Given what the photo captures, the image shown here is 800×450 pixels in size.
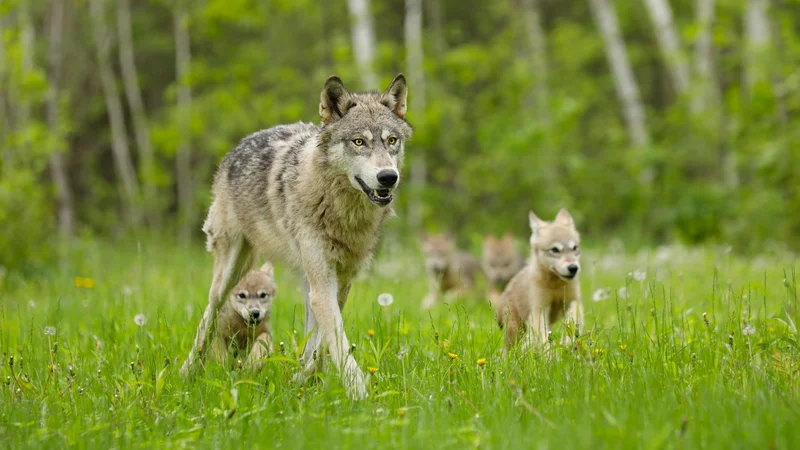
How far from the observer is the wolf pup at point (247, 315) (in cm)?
538

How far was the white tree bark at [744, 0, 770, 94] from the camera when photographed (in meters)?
14.1

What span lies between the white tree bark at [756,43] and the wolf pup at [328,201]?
11.5m

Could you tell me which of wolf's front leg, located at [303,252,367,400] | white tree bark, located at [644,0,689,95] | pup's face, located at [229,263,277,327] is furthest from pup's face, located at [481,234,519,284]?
white tree bark, located at [644,0,689,95]

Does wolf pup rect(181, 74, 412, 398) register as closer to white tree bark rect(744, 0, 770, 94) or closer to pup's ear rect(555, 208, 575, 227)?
pup's ear rect(555, 208, 575, 227)

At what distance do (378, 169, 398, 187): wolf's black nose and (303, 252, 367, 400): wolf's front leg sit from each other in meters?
0.65

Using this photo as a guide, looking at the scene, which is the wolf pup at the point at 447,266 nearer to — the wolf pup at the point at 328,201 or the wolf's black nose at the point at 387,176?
the wolf pup at the point at 328,201

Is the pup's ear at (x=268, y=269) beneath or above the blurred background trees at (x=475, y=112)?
beneath

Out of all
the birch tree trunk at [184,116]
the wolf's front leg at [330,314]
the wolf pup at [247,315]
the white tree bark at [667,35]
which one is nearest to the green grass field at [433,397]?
the wolf's front leg at [330,314]

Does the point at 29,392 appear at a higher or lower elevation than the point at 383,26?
lower

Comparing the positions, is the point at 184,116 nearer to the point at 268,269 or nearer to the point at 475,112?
the point at 475,112

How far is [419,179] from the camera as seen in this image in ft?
54.3

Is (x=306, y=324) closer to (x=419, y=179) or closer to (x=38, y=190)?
(x=38, y=190)

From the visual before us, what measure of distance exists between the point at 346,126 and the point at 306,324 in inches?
57.5

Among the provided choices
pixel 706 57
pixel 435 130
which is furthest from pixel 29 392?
pixel 706 57
